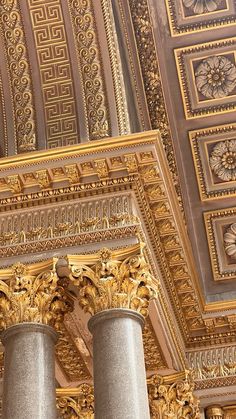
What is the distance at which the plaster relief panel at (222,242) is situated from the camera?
1407 centimetres

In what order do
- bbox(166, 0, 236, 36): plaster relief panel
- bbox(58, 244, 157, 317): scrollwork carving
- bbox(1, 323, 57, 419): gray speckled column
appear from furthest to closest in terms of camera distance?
1. bbox(166, 0, 236, 36): plaster relief panel
2. bbox(58, 244, 157, 317): scrollwork carving
3. bbox(1, 323, 57, 419): gray speckled column

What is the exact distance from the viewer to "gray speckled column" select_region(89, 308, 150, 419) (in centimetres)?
864

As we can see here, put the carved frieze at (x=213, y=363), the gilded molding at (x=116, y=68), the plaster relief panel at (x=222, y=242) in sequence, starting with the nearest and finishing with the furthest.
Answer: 1. the gilded molding at (x=116, y=68)
2. the carved frieze at (x=213, y=363)
3. the plaster relief panel at (x=222, y=242)

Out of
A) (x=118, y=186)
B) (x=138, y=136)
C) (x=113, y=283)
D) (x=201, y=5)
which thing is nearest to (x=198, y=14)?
(x=201, y=5)

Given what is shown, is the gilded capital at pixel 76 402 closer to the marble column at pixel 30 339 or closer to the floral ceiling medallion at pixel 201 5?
the marble column at pixel 30 339

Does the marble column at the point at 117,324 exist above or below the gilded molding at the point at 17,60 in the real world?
below

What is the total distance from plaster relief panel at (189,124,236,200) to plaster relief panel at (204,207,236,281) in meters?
0.49

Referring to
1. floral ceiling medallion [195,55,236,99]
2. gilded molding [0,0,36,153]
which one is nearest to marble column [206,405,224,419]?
floral ceiling medallion [195,55,236,99]

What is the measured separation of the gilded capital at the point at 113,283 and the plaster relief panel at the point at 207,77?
14.7ft

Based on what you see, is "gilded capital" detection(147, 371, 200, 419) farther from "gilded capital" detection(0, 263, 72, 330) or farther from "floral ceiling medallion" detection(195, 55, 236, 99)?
"floral ceiling medallion" detection(195, 55, 236, 99)

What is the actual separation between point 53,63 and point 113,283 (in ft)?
11.7

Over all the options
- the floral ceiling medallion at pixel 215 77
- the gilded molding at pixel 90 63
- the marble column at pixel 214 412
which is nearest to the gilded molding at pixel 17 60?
the gilded molding at pixel 90 63

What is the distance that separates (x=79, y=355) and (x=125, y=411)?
3.49 metres

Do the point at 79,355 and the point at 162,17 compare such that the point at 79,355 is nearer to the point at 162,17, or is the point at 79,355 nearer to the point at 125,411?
the point at 125,411
